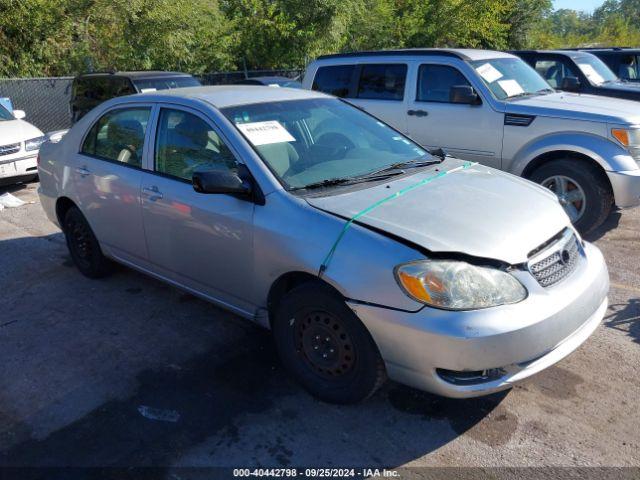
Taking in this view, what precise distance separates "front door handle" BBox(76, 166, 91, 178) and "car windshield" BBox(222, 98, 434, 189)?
164cm

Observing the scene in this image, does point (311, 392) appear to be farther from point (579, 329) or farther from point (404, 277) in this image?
point (579, 329)

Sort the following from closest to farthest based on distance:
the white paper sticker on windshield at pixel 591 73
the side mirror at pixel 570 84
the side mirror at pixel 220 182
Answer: the side mirror at pixel 220 182
the side mirror at pixel 570 84
the white paper sticker on windshield at pixel 591 73

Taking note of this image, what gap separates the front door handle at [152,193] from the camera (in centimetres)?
402

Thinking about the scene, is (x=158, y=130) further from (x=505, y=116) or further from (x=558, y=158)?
(x=558, y=158)

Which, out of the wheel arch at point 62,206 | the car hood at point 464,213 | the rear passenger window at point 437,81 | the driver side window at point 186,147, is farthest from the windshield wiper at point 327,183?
the rear passenger window at point 437,81

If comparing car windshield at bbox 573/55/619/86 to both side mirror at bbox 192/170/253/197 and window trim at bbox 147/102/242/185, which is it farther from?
side mirror at bbox 192/170/253/197

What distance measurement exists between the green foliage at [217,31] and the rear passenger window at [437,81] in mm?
10849

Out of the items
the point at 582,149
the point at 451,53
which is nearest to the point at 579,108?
the point at 582,149

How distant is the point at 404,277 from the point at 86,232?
3.35 meters

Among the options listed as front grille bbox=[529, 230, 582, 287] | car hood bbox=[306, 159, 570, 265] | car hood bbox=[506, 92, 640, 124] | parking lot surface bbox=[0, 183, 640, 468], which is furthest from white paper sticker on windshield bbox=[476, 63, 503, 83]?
front grille bbox=[529, 230, 582, 287]

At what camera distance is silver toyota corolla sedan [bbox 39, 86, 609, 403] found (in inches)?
110

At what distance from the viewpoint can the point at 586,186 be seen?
19.2 feet

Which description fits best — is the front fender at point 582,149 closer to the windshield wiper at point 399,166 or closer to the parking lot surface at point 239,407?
the parking lot surface at point 239,407

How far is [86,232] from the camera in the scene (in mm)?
5055
